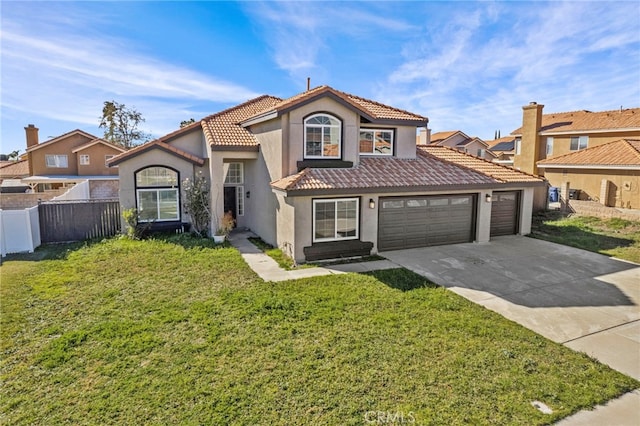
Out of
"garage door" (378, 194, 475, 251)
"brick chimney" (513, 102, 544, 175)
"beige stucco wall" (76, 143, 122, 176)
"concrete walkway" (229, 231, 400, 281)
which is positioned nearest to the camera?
"concrete walkway" (229, 231, 400, 281)

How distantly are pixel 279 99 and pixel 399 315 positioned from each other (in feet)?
48.9

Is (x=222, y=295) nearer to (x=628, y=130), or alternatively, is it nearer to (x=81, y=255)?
(x=81, y=255)

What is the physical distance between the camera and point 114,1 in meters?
10.6

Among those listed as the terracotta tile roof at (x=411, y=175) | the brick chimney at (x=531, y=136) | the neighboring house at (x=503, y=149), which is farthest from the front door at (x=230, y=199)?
the neighboring house at (x=503, y=149)

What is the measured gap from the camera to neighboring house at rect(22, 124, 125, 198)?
33.1 metres

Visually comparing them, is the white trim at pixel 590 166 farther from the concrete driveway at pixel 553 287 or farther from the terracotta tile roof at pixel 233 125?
the terracotta tile roof at pixel 233 125

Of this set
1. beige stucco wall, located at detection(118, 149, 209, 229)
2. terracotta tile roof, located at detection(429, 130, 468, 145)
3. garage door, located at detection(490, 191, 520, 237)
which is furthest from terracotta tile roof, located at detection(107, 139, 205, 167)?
terracotta tile roof, located at detection(429, 130, 468, 145)

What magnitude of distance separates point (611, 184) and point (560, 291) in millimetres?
18115

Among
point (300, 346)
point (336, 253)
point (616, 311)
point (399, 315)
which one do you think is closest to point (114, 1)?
point (336, 253)

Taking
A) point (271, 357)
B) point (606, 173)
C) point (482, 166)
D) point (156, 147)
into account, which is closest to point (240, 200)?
point (156, 147)

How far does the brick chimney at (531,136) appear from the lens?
112 feet

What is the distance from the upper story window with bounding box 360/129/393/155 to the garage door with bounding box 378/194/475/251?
272 cm

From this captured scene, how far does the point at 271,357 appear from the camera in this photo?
6.41 metres

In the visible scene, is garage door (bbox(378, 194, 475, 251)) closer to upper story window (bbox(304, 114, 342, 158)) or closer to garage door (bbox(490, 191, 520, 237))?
garage door (bbox(490, 191, 520, 237))
